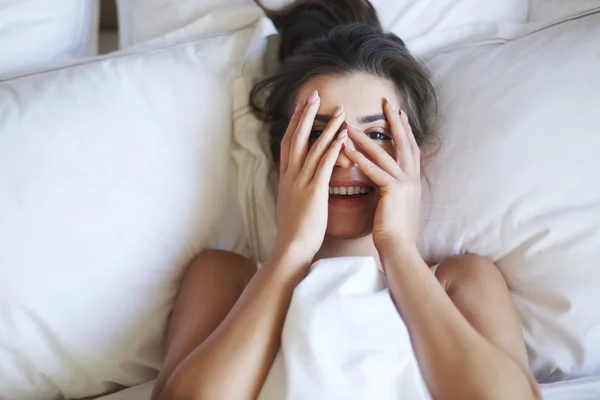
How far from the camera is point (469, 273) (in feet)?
3.08

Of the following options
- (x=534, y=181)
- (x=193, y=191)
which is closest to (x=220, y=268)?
(x=193, y=191)

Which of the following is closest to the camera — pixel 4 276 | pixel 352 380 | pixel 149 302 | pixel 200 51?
pixel 352 380

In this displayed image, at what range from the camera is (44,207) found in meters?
0.88

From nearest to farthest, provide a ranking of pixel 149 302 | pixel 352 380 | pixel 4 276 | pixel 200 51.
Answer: pixel 352 380, pixel 4 276, pixel 149 302, pixel 200 51

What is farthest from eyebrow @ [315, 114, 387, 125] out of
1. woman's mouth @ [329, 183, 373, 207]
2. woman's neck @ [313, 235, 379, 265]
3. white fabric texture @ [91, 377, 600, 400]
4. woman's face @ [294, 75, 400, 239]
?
white fabric texture @ [91, 377, 600, 400]

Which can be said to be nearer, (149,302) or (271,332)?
(271,332)

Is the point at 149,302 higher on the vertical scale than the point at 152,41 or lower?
lower

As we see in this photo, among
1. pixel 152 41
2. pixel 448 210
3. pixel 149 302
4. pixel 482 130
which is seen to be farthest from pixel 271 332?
pixel 152 41

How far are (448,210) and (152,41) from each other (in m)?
0.66

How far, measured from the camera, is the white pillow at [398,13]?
1.15 metres

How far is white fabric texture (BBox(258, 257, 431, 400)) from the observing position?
2.34 ft

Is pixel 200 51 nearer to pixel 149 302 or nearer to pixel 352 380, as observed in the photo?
pixel 149 302

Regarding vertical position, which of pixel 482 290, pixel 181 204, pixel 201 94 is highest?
pixel 201 94

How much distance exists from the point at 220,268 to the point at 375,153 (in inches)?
13.4
